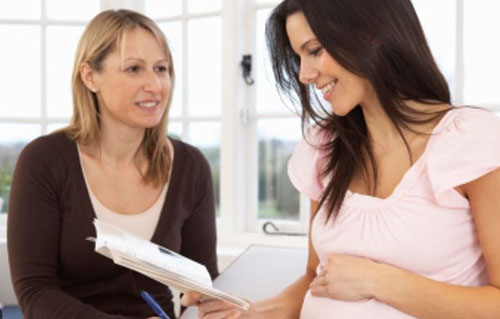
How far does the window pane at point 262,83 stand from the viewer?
2.86m

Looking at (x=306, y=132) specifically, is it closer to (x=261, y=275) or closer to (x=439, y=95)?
(x=439, y=95)

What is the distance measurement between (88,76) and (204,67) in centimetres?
129

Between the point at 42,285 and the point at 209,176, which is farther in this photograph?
the point at 209,176

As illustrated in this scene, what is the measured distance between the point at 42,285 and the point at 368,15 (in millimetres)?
1124

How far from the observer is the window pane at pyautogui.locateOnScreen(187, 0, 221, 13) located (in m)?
2.96

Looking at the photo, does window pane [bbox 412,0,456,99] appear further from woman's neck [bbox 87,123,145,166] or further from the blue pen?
the blue pen

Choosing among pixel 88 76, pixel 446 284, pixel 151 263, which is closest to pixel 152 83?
pixel 88 76

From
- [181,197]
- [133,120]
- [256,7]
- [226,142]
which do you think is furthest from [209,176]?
[256,7]

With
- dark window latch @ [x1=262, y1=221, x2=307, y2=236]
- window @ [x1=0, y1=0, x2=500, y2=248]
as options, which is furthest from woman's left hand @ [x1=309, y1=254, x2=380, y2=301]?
dark window latch @ [x1=262, y1=221, x2=307, y2=236]

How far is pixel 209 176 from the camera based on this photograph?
6.33 ft

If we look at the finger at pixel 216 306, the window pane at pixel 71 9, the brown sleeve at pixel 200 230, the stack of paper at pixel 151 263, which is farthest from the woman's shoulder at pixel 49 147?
the window pane at pixel 71 9

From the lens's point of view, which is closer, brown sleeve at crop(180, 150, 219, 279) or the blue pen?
the blue pen

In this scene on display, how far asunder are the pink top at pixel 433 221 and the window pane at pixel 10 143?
102 inches

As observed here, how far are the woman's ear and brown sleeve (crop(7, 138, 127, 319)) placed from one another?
25 centimetres
